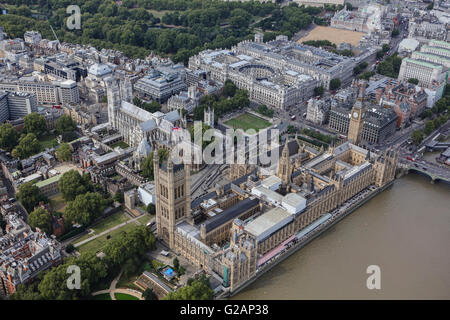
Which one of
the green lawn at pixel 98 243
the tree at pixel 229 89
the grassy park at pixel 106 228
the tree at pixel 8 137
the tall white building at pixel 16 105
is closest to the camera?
the green lawn at pixel 98 243

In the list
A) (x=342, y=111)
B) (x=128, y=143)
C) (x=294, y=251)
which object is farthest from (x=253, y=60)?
(x=294, y=251)

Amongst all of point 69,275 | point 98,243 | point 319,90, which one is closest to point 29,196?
point 98,243

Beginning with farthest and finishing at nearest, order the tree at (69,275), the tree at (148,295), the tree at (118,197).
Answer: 1. the tree at (118,197)
2. the tree at (148,295)
3. the tree at (69,275)

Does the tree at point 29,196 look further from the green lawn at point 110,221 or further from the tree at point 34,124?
the tree at point 34,124

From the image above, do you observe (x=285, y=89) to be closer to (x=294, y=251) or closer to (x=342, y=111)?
(x=342, y=111)

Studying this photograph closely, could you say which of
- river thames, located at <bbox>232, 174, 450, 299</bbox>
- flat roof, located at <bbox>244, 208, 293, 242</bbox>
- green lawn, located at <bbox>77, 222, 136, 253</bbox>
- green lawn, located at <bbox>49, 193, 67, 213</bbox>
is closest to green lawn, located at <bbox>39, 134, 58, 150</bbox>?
green lawn, located at <bbox>49, 193, 67, 213</bbox>

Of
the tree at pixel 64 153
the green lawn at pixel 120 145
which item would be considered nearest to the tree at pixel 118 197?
the tree at pixel 64 153
